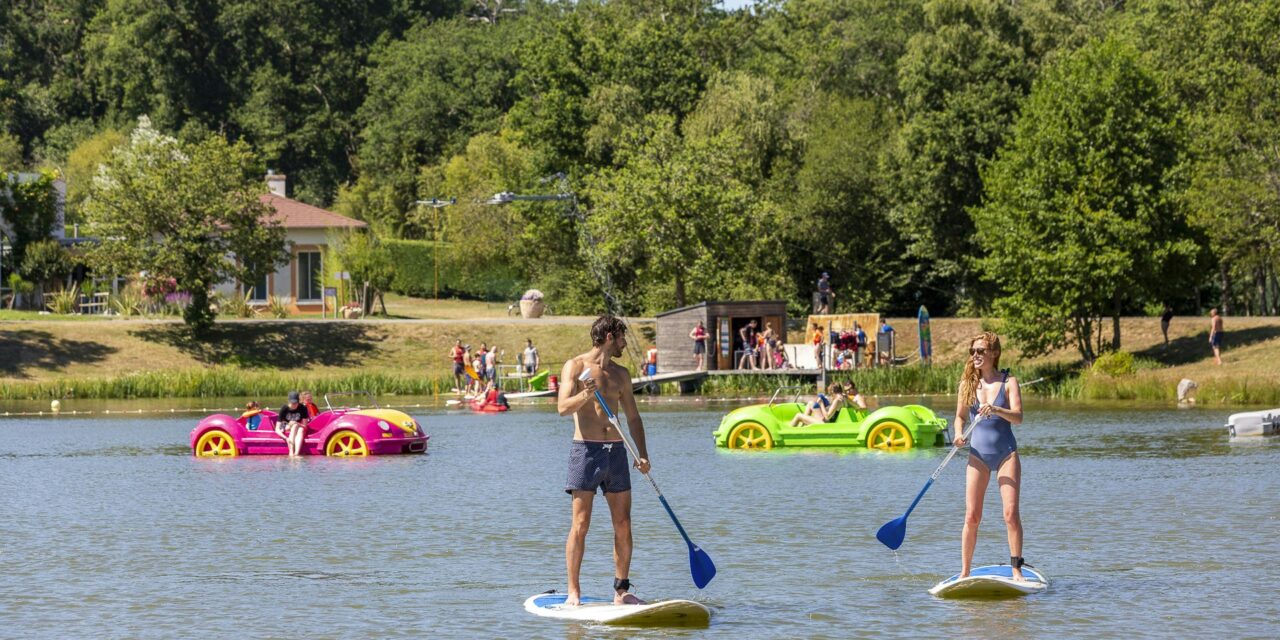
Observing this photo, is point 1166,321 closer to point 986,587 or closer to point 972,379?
point 986,587

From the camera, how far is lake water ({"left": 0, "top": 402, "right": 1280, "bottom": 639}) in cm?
1491

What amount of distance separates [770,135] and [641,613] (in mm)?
59645

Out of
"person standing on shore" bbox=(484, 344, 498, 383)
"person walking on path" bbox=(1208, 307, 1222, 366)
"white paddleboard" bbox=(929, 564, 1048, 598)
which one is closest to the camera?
"white paddleboard" bbox=(929, 564, 1048, 598)

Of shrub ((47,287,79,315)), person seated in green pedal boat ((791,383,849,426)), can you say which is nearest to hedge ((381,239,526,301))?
shrub ((47,287,79,315))

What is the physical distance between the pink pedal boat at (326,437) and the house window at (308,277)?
4711 centimetres

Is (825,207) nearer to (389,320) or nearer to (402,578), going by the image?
(389,320)

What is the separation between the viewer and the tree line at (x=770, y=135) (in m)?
56.6

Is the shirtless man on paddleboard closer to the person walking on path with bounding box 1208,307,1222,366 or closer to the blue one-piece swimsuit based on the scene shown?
the blue one-piece swimsuit

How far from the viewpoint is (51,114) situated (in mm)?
107625

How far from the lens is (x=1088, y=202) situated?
5631 cm

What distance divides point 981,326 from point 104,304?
35.3m

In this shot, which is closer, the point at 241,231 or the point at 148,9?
the point at 241,231

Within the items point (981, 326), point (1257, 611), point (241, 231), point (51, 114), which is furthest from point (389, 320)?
point (1257, 611)

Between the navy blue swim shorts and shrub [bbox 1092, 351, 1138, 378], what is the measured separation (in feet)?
134
